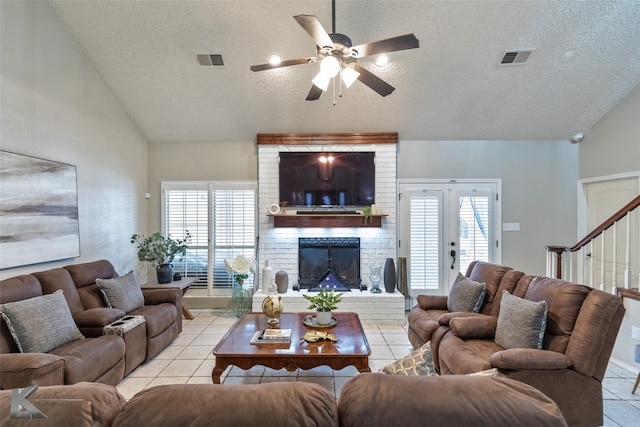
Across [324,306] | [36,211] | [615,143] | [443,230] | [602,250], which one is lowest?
[324,306]

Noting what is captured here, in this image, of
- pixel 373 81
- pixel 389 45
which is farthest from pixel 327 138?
pixel 389 45

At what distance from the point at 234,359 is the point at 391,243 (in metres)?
3.10

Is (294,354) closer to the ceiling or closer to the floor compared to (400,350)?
closer to the ceiling

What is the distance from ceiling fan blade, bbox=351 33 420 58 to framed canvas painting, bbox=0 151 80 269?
121 inches

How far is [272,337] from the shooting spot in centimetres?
267

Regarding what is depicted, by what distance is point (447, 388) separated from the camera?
97 cm

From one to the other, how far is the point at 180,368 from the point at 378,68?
3942 mm

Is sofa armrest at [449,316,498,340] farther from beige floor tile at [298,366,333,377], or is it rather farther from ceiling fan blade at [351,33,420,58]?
ceiling fan blade at [351,33,420,58]

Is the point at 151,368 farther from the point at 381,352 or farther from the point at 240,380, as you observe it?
the point at 381,352

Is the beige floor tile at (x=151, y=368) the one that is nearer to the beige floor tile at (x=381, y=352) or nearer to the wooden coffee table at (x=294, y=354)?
the wooden coffee table at (x=294, y=354)

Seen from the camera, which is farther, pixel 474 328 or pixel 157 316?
pixel 157 316

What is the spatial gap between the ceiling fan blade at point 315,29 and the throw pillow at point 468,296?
2.49m

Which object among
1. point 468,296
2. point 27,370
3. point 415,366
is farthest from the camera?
point 468,296

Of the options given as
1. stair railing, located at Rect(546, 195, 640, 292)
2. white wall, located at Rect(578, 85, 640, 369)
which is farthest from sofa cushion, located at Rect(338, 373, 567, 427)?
white wall, located at Rect(578, 85, 640, 369)
